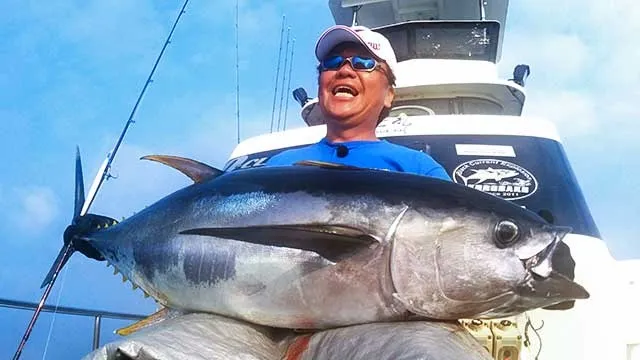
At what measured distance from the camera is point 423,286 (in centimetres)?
169

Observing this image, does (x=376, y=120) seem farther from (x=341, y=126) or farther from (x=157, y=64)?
(x=157, y=64)

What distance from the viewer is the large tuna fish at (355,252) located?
66.2 inches

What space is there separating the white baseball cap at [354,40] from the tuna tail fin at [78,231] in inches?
46.5

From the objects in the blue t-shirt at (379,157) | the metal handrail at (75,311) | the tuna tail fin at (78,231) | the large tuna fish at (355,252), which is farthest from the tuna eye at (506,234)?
the metal handrail at (75,311)

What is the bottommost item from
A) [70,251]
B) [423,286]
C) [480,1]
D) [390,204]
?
[70,251]

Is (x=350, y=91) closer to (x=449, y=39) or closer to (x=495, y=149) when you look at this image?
(x=495, y=149)

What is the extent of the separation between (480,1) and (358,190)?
19.5 feet

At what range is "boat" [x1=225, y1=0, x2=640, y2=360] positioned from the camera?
313 cm

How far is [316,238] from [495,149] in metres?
2.68

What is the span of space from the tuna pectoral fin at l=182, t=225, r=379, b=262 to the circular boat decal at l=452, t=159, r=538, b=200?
7.33ft

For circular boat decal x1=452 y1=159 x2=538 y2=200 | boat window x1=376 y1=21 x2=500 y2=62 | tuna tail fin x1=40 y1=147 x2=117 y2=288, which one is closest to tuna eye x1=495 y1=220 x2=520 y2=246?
tuna tail fin x1=40 y1=147 x2=117 y2=288

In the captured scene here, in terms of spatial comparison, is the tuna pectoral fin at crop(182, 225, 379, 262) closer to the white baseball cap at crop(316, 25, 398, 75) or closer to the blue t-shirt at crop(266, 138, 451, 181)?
the blue t-shirt at crop(266, 138, 451, 181)

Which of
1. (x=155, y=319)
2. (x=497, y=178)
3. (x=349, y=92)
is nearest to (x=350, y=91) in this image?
(x=349, y=92)

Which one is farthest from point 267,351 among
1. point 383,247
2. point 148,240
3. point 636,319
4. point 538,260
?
point 636,319
